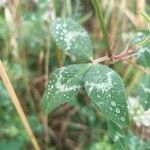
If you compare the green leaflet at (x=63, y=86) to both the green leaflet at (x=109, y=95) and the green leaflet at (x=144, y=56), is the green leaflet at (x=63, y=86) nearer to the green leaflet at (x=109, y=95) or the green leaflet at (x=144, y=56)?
the green leaflet at (x=109, y=95)

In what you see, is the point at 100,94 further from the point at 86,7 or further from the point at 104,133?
the point at 86,7

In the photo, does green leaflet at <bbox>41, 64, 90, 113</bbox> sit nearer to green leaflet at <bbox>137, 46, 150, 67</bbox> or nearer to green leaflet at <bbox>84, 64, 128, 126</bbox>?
green leaflet at <bbox>84, 64, 128, 126</bbox>

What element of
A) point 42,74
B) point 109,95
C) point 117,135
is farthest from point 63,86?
point 42,74

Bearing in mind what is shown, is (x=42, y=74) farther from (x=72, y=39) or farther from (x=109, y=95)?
(x=109, y=95)

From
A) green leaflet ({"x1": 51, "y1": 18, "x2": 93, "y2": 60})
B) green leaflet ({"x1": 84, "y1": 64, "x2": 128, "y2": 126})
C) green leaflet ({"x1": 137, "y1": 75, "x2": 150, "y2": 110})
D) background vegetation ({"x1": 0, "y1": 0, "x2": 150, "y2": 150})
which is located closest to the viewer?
green leaflet ({"x1": 84, "y1": 64, "x2": 128, "y2": 126})

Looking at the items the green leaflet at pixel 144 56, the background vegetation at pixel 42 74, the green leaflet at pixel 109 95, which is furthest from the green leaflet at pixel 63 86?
the background vegetation at pixel 42 74

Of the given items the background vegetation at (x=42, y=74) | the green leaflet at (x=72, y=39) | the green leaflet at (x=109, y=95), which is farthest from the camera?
the background vegetation at (x=42, y=74)

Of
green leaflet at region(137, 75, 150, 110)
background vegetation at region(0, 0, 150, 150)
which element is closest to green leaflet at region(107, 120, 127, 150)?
green leaflet at region(137, 75, 150, 110)

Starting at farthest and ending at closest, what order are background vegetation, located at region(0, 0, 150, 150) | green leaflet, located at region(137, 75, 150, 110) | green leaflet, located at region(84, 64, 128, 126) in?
1. background vegetation, located at region(0, 0, 150, 150)
2. green leaflet, located at region(137, 75, 150, 110)
3. green leaflet, located at region(84, 64, 128, 126)
